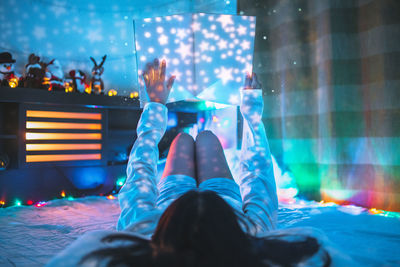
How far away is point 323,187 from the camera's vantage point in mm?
1798

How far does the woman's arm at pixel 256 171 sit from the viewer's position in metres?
0.72

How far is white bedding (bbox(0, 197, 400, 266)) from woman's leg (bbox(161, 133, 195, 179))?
439mm

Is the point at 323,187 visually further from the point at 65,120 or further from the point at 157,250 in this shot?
the point at 65,120

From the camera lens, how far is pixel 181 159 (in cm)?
107

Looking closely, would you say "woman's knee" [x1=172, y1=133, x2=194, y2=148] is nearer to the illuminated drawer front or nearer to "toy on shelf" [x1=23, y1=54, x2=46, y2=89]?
the illuminated drawer front

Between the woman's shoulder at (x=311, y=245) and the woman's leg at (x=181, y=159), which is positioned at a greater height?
the woman's leg at (x=181, y=159)

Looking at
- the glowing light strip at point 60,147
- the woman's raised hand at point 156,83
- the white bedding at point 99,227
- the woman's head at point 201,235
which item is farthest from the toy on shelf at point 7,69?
the woman's head at point 201,235

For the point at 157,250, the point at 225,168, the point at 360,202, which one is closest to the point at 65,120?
the point at 225,168

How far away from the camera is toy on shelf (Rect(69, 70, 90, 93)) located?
2.14 metres

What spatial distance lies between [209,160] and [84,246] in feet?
2.01

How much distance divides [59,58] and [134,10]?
771 mm

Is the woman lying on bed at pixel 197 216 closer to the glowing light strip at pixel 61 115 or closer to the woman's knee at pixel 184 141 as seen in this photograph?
the woman's knee at pixel 184 141

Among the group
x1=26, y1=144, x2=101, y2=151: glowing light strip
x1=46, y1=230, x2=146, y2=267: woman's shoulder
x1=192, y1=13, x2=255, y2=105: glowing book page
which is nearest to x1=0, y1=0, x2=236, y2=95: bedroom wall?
x1=26, y1=144, x2=101, y2=151: glowing light strip

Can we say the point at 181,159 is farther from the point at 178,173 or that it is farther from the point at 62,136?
the point at 62,136
